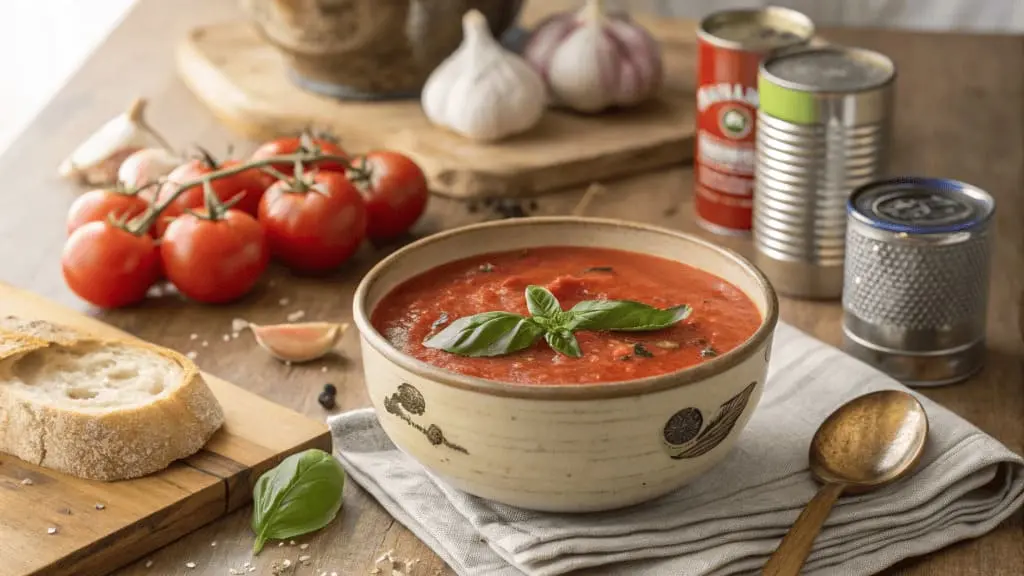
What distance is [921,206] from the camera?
192 cm

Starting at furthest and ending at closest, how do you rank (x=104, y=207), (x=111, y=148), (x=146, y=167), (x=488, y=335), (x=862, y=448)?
(x=111, y=148) < (x=146, y=167) < (x=104, y=207) < (x=862, y=448) < (x=488, y=335)

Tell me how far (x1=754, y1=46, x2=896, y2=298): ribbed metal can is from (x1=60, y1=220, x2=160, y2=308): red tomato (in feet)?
3.31

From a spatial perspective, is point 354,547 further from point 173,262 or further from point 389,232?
point 389,232

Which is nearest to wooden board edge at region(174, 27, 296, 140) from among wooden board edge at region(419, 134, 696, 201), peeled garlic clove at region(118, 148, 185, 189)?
peeled garlic clove at region(118, 148, 185, 189)

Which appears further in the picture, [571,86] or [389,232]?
[571,86]

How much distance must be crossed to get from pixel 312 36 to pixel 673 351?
4.84ft

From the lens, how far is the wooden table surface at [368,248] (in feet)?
5.27

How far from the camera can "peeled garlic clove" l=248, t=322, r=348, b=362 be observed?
2.04 metres

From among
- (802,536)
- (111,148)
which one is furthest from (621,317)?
(111,148)

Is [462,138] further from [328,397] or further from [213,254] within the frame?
[328,397]

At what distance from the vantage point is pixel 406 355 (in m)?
1.49

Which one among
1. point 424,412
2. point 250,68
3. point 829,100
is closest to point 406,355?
point 424,412

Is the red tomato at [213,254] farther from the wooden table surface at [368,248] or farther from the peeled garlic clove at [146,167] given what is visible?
the peeled garlic clove at [146,167]

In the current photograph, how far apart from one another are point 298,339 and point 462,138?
2.60 ft
